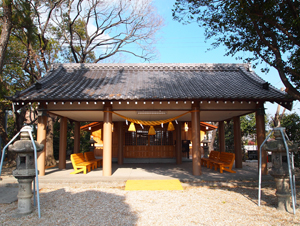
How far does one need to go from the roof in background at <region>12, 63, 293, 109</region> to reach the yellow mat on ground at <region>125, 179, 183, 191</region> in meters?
3.12

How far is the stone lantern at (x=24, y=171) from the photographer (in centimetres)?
489

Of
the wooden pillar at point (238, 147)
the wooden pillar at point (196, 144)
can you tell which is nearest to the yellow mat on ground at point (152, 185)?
the wooden pillar at point (196, 144)

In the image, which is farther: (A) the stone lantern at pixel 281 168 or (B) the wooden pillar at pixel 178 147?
(B) the wooden pillar at pixel 178 147

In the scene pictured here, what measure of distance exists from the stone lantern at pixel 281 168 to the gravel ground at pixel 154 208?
0.29 metres

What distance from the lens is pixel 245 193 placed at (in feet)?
22.0

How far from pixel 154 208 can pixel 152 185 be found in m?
2.01

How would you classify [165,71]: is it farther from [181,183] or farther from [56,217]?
[56,217]

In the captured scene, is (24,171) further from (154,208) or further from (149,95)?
(149,95)

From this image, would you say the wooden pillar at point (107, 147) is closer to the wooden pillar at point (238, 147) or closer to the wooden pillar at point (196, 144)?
the wooden pillar at point (196, 144)

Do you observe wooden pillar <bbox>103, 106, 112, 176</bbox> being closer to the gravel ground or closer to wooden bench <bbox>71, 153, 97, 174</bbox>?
the gravel ground

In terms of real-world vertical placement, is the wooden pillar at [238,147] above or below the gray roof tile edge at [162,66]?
below

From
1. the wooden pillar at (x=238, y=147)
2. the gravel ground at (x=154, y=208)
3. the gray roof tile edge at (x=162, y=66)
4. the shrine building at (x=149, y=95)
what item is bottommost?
the gravel ground at (x=154, y=208)

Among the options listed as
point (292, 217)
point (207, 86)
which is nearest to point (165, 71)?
point (207, 86)

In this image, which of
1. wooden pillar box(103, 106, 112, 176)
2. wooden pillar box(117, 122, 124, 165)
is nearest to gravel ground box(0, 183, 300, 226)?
wooden pillar box(103, 106, 112, 176)
